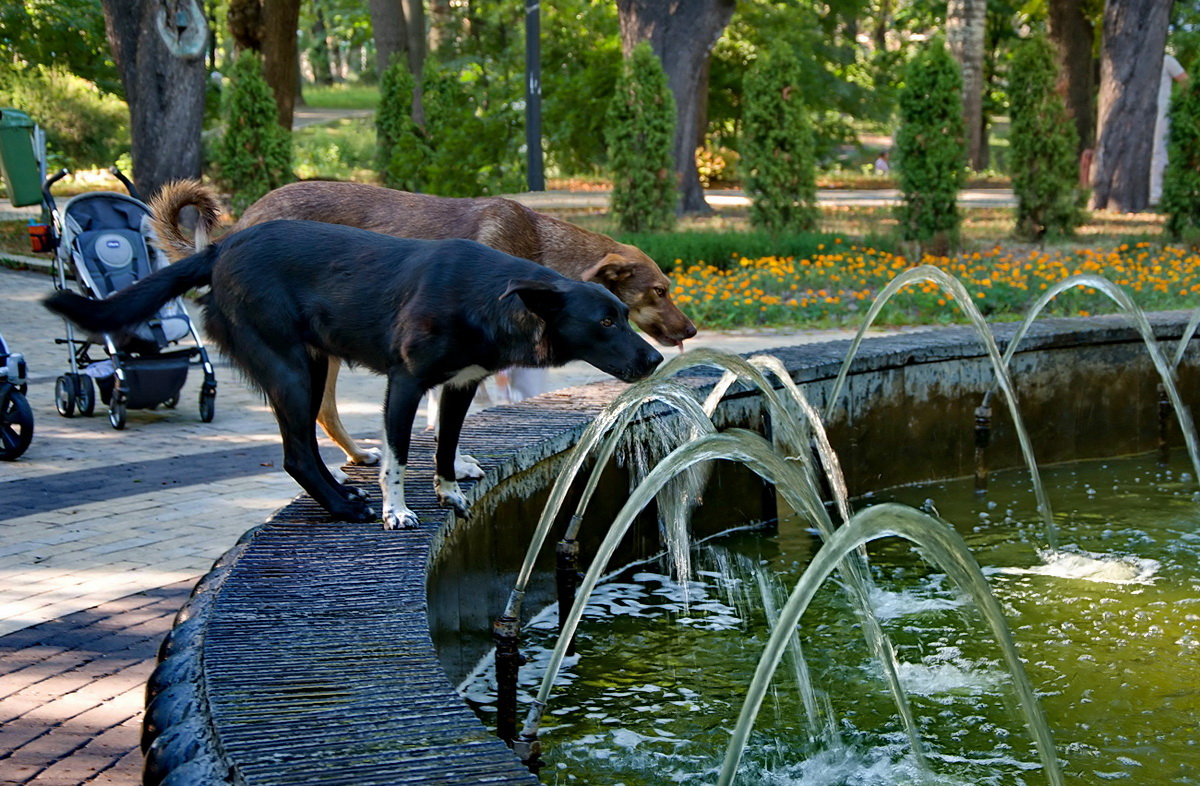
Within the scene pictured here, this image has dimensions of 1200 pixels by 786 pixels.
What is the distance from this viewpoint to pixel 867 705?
4.50m

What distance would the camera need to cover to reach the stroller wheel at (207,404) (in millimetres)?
9383

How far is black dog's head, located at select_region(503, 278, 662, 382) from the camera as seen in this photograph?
455cm

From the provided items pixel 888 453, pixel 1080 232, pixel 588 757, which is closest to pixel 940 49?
pixel 1080 232

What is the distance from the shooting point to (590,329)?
4.60 metres

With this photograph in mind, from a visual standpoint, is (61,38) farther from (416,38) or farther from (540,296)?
(540,296)

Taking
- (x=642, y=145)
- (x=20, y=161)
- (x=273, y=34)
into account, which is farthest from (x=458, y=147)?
(x=20, y=161)

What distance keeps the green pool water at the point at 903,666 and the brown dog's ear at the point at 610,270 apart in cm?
143

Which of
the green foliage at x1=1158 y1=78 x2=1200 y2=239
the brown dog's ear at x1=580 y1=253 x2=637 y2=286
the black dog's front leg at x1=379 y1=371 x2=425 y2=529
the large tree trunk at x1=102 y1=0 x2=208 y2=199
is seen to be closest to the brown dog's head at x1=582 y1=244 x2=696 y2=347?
the brown dog's ear at x1=580 y1=253 x2=637 y2=286

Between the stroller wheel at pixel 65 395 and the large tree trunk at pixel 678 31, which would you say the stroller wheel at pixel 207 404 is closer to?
the stroller wheel at pixel 65 395

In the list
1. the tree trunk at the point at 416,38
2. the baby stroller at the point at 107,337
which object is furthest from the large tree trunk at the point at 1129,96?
the baby stroller at the point at 107,337

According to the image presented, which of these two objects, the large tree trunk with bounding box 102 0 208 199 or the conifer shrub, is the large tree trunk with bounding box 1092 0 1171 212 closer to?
the conifer shrub

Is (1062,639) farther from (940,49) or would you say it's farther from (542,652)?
(940,49)

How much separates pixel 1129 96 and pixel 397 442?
19223mm

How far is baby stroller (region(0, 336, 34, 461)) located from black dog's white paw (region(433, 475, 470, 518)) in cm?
435
